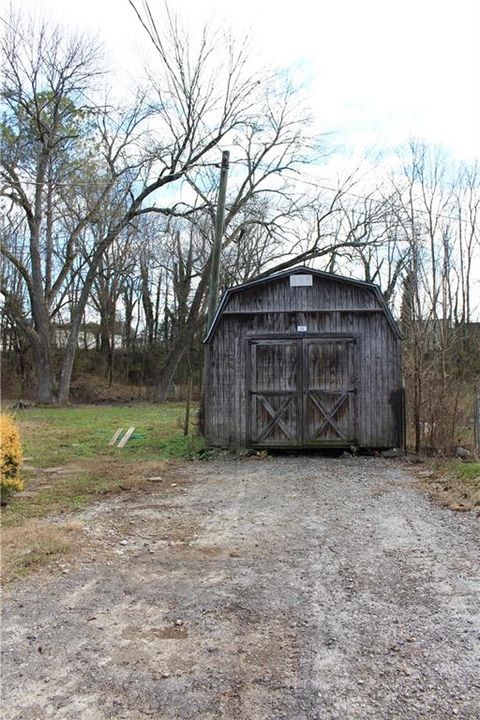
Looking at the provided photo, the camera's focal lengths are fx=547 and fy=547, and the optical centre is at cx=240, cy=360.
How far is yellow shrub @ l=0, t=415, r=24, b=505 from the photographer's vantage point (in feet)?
20.9

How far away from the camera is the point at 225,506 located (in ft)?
21.5

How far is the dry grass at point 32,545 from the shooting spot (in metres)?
4.23

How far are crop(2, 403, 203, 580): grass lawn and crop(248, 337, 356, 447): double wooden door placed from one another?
5.25 ft

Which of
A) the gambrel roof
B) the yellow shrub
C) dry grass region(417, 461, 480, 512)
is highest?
the gambrel roof

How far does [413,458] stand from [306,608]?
7209 millimetres

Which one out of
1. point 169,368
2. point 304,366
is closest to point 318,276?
point 304,366

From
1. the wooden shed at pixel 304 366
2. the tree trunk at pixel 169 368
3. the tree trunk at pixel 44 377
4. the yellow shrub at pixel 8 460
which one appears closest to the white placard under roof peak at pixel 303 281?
the wooden shed at pixel 304 366

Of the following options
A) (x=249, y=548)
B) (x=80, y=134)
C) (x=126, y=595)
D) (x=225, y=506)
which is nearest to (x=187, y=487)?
(x=225, y=506)

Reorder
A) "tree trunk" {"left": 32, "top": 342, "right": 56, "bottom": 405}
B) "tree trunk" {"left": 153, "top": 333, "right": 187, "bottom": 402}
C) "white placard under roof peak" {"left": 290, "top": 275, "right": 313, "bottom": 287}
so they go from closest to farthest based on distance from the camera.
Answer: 1. "white placard under roof peak" {"left": 290, "top": 275, "right": 313, "bottom": 287}
2. "tree trunk" {"left": 32, "top": 342, "right": 56, "bottom": 405}
3. "tree trunk" {"left": 153, "top": 333, "right": 187, "bottom": 402}

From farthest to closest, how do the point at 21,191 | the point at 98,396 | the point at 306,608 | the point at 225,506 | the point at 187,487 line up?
the point at 98,396 → the point at 21,191 → the point at 187,487 → the point at 225,506 → the point at 306,608

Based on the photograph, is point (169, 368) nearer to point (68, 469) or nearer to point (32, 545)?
point (68, 469)

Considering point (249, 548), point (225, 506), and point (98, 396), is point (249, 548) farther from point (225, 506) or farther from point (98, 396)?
point (98, 396)

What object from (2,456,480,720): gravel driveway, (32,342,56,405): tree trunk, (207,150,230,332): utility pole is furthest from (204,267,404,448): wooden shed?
(32,342,56,405): tree trunk

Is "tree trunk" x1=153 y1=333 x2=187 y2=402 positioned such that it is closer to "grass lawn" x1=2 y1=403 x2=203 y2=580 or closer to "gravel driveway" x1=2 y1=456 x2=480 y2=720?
"grass lawn" x1=2 y1=403 x2=203 y2=580
